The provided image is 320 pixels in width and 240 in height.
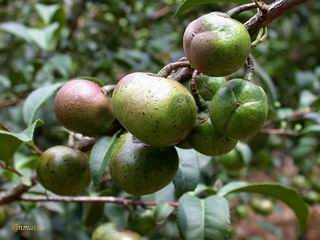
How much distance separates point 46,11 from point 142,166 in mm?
1675

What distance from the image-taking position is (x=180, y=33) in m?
3.11

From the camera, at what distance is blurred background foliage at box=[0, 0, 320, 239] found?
7.06 feet

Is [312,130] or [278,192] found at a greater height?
[278,192]

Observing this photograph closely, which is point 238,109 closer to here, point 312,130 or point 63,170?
point 63,170

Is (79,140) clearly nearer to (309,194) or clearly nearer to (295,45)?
(309,194)

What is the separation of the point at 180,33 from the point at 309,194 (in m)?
1.28

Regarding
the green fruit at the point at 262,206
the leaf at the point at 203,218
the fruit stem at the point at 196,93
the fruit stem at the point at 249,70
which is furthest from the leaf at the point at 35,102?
the green fruit at the point at 262,206

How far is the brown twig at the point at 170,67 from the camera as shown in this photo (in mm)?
975

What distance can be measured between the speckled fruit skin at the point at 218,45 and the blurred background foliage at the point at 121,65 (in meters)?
0.93

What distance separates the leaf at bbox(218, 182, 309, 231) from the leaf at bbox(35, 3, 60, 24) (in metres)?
1.37

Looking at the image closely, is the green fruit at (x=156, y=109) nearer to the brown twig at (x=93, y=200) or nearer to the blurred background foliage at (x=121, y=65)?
the brown twig at (x=93, y=200)

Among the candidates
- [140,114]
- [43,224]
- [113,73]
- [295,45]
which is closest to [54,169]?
[140,114]

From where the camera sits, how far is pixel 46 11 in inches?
97.1

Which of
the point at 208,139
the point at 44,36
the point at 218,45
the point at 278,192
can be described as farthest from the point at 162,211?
the point at 44,36
